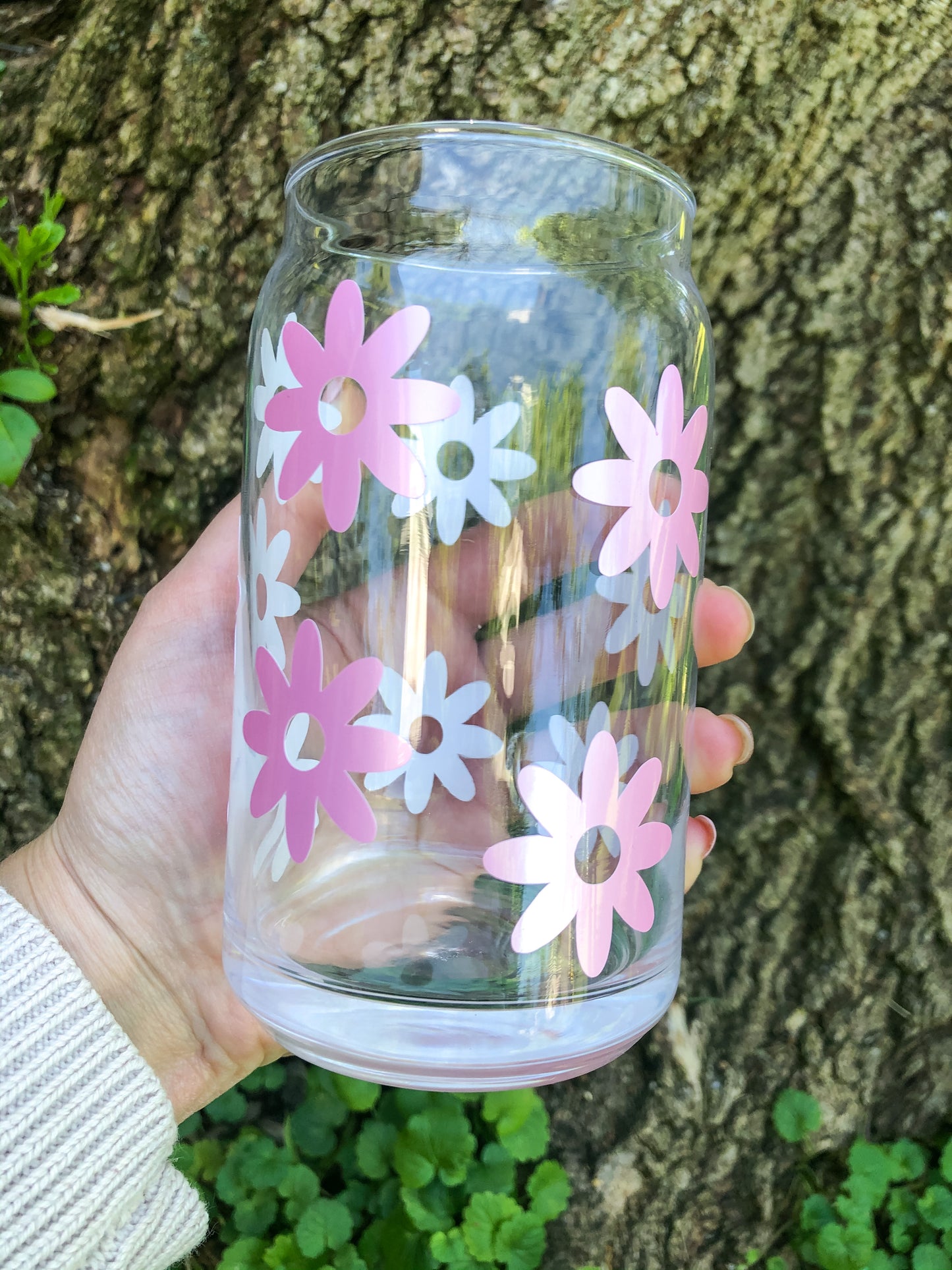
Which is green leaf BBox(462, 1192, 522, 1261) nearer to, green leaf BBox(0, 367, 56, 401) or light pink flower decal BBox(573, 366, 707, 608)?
light pink flower decal BBox(573, 366, 707, 608)

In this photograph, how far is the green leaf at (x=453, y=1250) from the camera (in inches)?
46.0

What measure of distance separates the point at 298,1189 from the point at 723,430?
1.09 m

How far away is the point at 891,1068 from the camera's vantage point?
1.32 metres

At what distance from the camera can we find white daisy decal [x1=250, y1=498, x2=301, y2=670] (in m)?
0.83

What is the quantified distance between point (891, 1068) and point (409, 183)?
1.24m

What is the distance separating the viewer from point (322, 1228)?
1.19m

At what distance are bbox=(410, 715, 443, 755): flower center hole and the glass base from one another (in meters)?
0.20

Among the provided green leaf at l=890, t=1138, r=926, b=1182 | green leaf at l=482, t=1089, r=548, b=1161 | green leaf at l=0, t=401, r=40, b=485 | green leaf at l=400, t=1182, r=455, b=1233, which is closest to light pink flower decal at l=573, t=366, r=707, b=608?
green leaf at l=0, t=401, r=40, b=485

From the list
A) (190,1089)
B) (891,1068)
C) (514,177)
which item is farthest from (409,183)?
(891,1068)

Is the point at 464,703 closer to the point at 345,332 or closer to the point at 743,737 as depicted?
the point at 345,332

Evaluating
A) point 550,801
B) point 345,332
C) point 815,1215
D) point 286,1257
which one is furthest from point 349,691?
point 815,1215

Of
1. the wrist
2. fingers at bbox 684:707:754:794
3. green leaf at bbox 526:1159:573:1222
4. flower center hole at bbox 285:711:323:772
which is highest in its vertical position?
flower center hole at bbox 285:711:323:772

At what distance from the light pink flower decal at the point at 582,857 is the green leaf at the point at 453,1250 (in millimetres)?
609

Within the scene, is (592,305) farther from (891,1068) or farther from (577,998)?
(891,1068)
